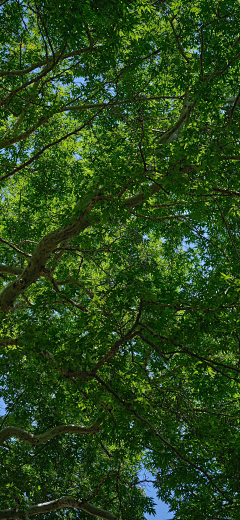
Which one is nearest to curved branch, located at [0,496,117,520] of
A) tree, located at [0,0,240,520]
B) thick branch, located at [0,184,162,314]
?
tree, located at [0,0,240,520]

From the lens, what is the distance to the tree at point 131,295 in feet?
15.0

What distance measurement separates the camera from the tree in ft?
15.0

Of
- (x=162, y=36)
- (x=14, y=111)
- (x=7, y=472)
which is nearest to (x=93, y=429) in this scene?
(x=7, y=472)

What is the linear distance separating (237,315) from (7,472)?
4800mm

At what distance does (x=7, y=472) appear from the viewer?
657 centimetres

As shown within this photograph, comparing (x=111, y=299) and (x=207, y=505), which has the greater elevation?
(x=111, y=299)

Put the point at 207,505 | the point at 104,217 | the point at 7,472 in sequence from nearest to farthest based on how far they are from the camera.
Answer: the point at 207,505
the point at 104,217
the point at 7,472

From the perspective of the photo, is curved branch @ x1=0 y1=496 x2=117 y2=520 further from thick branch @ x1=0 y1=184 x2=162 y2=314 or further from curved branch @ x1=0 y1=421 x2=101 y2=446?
thick branch @ x1=0 y1=184 x2=162 y2=314

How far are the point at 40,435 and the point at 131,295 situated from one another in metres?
3.60

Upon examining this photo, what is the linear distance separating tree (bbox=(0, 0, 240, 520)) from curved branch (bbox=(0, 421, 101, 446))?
26 mm

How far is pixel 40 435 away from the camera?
666 cm

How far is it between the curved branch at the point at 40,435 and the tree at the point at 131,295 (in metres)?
0.03

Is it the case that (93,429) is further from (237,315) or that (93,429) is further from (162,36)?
(162,36)

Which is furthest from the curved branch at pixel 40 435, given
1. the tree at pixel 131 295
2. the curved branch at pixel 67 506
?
the curved branch at pixel 67 506
